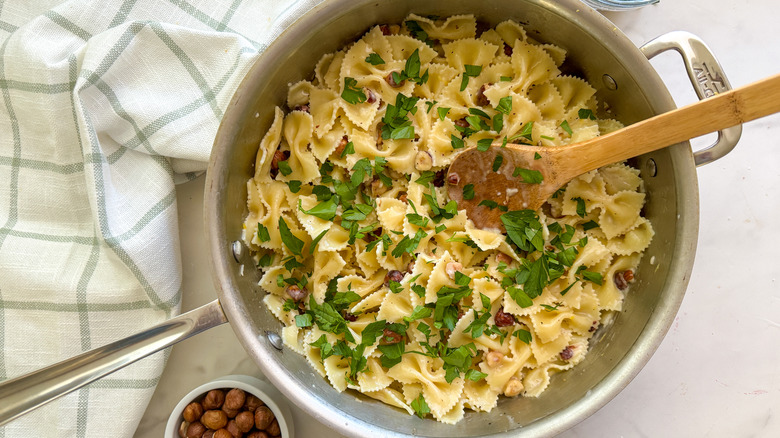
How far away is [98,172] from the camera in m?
3.32

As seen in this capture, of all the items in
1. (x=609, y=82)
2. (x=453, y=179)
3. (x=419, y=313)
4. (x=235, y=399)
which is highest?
(x=609, y=82)

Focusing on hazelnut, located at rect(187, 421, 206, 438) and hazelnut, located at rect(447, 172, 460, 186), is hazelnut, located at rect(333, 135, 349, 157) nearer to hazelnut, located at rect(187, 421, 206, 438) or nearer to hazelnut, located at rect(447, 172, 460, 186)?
hazelnut, located at rect(447, 172, 460, 186)

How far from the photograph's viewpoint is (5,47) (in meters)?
3.39

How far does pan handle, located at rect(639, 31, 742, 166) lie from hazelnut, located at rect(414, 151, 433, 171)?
119 cm

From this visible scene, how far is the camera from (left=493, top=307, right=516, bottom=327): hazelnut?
3.23 metres

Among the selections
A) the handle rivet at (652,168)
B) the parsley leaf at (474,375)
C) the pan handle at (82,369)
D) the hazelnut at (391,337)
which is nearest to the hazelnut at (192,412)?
the pan handle at (82,369)

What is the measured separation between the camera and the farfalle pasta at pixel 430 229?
3193 mm

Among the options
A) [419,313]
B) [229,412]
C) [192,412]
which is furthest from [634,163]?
[192,412]

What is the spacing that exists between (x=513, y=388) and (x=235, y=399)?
4.86ft

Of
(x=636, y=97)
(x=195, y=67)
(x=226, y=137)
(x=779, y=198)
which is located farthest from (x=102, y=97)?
(x=779, y=198)

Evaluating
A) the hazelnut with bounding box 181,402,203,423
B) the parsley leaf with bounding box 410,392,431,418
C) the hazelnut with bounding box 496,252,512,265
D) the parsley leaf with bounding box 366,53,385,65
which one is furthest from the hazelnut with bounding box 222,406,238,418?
the parsley leaf with bounding box 366,53,385,65

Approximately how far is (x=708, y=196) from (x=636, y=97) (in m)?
0.97

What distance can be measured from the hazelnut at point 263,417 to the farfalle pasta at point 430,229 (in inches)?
17.0

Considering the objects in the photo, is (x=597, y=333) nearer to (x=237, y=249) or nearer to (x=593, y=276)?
(x=593, y=276)
